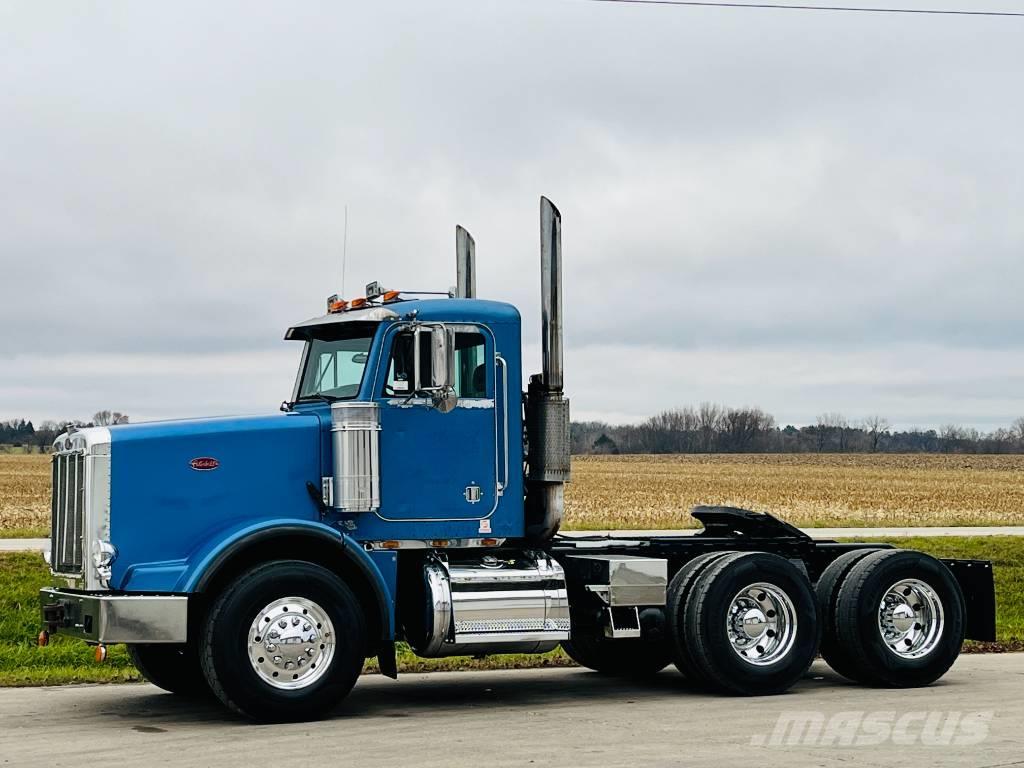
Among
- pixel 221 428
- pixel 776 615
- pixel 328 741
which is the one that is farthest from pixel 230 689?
pixel 776 615

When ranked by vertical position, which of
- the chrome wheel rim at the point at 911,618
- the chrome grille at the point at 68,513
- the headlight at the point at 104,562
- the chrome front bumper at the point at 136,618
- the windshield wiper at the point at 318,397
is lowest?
the chrome wheel rim at the point at 911,618

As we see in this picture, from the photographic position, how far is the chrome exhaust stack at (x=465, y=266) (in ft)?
48.5

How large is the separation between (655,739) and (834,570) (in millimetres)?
4069

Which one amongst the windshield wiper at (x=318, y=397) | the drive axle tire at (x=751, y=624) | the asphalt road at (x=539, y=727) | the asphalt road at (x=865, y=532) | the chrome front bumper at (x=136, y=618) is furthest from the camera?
the asphalt road at (x=865, y=532)

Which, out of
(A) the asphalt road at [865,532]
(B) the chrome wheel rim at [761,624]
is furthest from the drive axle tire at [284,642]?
(A) the asphalt road at [865,532]

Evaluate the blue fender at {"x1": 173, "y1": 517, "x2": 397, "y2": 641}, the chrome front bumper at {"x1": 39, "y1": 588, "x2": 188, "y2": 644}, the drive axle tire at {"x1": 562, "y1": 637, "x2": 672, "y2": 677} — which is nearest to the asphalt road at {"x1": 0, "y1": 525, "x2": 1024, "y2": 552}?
the drive axle tire at {"x1": 562, "y1": 637, "x2": 672, "y2": 677}

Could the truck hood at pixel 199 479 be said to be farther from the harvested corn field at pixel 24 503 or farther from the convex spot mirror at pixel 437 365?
the harvested corn field at pixel 24 503

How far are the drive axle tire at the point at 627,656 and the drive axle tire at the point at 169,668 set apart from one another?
3616 mm

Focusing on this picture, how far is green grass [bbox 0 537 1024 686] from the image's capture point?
15320 millimetres

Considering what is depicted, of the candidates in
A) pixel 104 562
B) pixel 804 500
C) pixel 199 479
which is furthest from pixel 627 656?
pixel 804 500

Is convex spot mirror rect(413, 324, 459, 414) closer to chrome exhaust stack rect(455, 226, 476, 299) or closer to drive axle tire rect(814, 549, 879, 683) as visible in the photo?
chrome exhaust stack rect(455, 226, 476, 299)

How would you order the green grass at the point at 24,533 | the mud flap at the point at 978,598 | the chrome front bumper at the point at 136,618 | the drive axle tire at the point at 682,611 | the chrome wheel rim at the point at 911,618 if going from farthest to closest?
the green grass at the point at 24,533 → the mud flap at the point at 978,598 → the chrome wheel rim at the point at 911,618 → the drive axle tire at the point at 682,611 → the chrome front bumper at the point at 136,618

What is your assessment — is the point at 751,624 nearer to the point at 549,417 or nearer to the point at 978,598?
the point at 549,417

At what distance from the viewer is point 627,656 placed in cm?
1494
